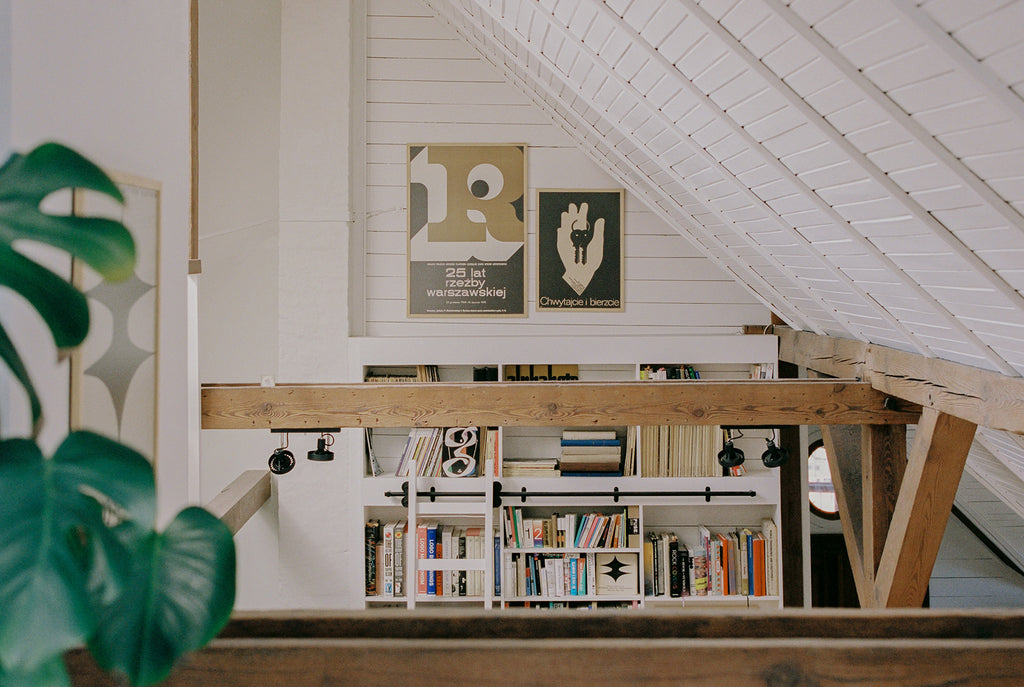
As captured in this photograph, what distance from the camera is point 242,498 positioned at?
4.23 meters

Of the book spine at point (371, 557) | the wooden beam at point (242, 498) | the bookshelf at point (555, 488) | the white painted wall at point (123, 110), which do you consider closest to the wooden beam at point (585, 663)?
the white painted wall at point (123, 110)

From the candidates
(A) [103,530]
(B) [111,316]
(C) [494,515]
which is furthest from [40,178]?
(C) [494,515]

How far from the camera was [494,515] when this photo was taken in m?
4.82

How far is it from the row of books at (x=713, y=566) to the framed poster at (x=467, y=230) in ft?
5.80

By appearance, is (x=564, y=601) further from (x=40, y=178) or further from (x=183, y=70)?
(x=40, y=178)

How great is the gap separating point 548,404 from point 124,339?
6.79 ft

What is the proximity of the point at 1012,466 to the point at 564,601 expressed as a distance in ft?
8.49

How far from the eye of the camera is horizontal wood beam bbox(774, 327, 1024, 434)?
2.26m

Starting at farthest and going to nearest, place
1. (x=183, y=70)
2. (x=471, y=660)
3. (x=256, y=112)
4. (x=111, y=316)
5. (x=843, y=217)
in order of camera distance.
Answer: (x=256, y=112)
(x=843, y=217)
(x=183, y=70)
(x=111, y=316)
(x=471, y=660)

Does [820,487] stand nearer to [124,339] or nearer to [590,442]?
[590,442]

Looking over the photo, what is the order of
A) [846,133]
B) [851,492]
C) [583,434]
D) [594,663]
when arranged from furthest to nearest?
[583,434], [851,492], [846,133], [594,663]

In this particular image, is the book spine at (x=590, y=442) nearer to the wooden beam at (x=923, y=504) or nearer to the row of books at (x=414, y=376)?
the row of books at (x=414, y=376)

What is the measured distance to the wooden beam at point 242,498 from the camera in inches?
155

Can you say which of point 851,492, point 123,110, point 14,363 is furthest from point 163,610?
point 851,492
